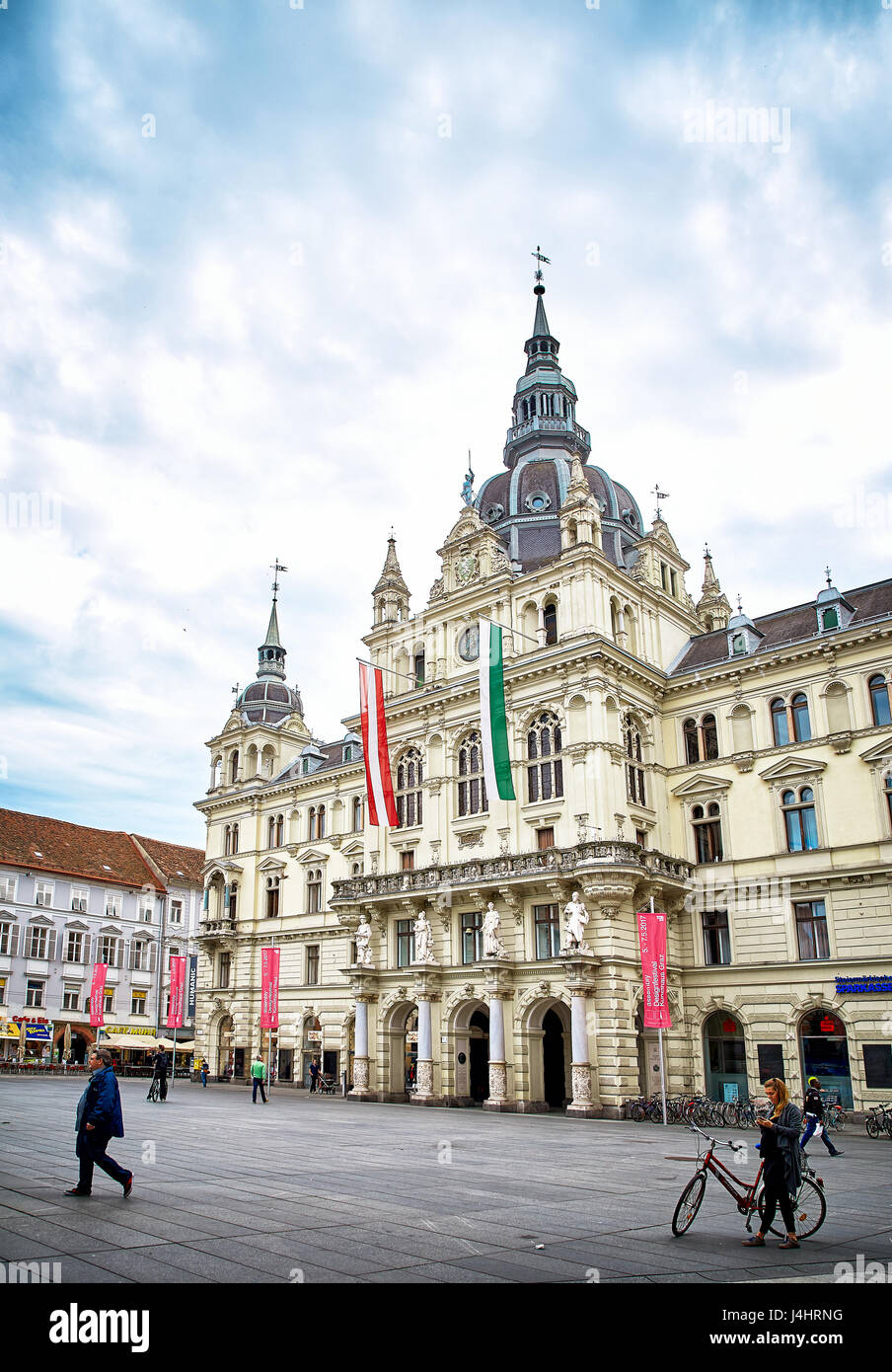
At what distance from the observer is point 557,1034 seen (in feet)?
148

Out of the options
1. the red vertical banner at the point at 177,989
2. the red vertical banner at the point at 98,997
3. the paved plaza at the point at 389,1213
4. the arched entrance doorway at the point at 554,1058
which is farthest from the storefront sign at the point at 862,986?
the red vertical banner at the point at 98,997

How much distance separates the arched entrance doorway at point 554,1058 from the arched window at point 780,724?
14831mm

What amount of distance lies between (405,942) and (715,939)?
14.1 m

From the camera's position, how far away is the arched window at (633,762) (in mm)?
43719

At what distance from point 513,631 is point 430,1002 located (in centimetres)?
1653

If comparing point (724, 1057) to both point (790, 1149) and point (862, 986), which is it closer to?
point (862, 986)

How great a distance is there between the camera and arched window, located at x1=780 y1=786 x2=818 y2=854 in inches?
1582

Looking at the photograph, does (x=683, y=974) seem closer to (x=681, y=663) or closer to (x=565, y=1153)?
(x=681, y=663)

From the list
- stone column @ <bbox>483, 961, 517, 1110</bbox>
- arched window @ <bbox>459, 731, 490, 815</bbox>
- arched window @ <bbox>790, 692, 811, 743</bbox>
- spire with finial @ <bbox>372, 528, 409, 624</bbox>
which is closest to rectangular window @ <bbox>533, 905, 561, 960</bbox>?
stone column @ <bbox>483, 961, 517, 1110</bbox>

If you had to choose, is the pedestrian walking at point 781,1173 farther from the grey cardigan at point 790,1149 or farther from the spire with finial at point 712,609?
the spire with finial at point 712,609

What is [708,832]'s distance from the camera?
145ft

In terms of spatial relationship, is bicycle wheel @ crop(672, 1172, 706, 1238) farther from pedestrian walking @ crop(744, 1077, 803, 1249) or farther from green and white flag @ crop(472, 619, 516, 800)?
green and white flag @ crop(472, 619, 516, 800)

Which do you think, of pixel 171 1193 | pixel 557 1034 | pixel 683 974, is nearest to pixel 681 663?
pixel 683 974

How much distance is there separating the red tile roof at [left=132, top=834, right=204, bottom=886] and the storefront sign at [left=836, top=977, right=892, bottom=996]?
5661cm
